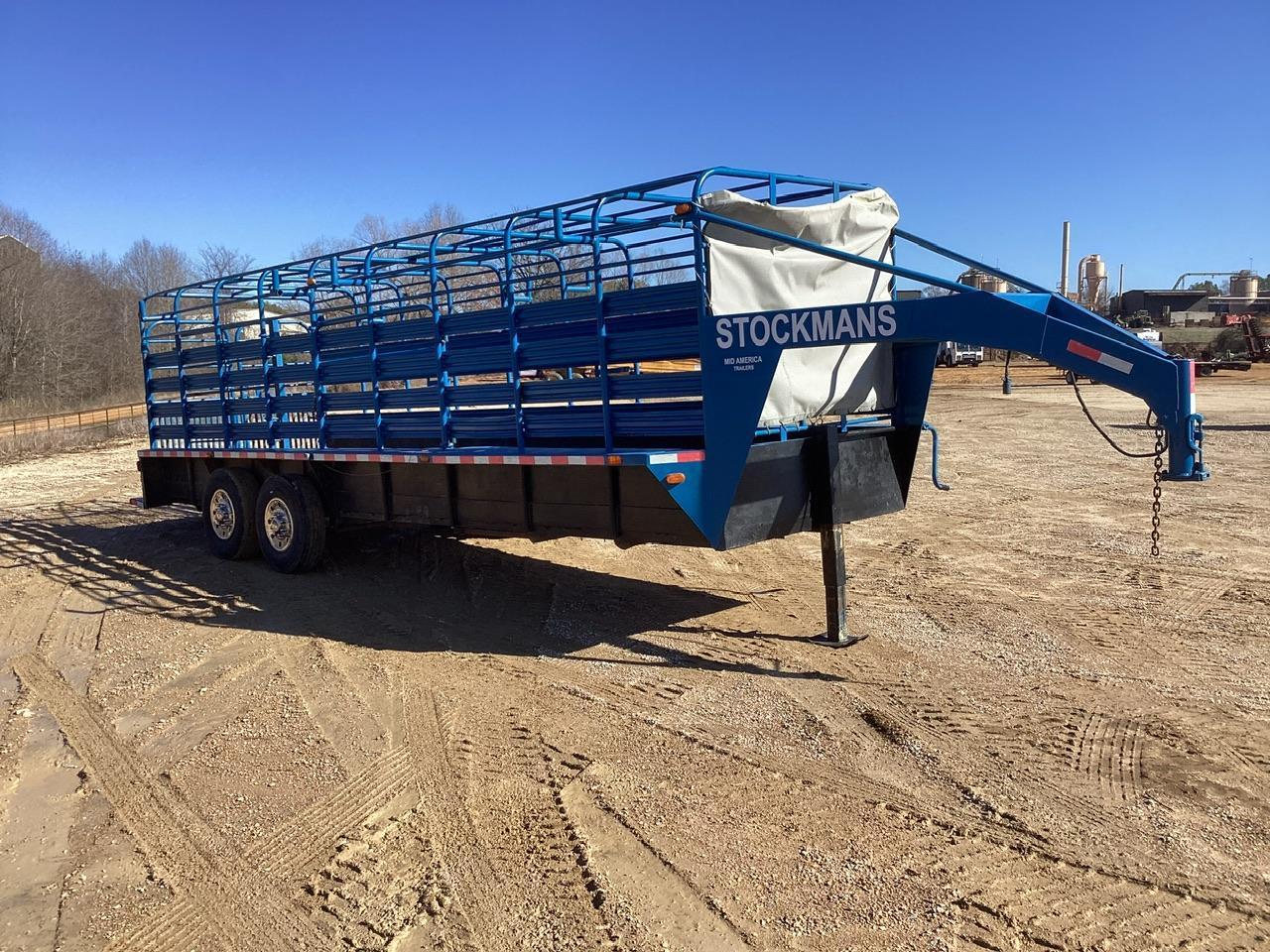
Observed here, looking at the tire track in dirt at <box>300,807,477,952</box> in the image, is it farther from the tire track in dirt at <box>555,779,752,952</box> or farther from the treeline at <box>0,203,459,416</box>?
the treeline at <box>0,203,459,416</box>

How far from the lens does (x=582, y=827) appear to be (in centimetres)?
390

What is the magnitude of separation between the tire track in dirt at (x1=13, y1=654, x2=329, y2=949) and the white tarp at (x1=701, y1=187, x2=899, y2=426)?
3538 millimetres

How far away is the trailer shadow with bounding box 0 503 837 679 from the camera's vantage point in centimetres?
665

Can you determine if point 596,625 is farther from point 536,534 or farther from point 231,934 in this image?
point 231,934

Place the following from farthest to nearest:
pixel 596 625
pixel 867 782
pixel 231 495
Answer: pixel 231 495
pixel 596 625
pixel 867 782

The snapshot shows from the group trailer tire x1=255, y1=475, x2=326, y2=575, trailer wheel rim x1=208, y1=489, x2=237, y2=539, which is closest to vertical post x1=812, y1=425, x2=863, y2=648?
trailer tire x1=255, y1=475, x2=326, y2=575

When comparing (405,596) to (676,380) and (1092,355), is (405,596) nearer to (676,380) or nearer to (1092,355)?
(676,380)

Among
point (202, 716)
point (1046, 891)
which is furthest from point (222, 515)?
point (1046, 891)

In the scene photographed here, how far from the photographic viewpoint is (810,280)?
20.2 feet

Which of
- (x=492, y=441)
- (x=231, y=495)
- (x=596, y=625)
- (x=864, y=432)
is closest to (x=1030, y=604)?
(x=864, y=432)

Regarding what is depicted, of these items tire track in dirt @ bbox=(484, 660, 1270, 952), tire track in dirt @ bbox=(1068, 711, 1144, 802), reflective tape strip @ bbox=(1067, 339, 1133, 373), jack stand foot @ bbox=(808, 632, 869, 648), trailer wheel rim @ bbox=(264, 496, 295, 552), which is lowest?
tire track in dirt @ bbox=(484, 660, 1270, 952)

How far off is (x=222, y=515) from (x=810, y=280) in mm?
6619

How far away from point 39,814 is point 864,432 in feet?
16.8

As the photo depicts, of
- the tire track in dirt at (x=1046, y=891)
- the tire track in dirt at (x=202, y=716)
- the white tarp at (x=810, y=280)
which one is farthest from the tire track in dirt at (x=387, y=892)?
the white tarp at (x=810, y=280)
